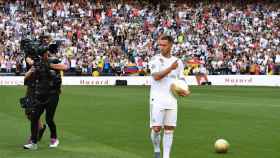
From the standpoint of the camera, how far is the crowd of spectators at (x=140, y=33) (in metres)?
46.0

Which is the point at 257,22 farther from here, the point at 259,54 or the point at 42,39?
the point at 42,39

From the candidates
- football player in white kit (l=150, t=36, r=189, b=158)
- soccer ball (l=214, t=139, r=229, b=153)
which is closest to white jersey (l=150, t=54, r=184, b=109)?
football player in white kit (l=150, t=36, r=189, b=158)

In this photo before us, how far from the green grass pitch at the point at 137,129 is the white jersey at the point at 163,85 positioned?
1.96 m

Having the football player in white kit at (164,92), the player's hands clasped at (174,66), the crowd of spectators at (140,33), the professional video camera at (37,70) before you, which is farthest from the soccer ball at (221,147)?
the crowd of spectators at (140,33)

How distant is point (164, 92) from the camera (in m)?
11.0

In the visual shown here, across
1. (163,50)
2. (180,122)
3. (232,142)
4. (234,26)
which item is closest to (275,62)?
(234,26)

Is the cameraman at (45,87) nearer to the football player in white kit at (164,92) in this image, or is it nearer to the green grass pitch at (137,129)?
the green grass pitch at (137,129)

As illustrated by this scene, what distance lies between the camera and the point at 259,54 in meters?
49.6

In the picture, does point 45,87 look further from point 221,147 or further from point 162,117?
point 221,147

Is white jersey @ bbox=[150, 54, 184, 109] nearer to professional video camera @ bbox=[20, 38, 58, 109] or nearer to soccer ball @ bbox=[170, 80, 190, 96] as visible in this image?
soccer ball @ bbox=[170, 80, 190, 96]

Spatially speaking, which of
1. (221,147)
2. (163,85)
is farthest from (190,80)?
(163,85)

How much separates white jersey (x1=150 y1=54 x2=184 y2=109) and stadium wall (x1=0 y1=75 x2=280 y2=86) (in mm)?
31333

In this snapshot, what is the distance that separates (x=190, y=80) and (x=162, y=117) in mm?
33429

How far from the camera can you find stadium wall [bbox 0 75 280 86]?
1641 inches
